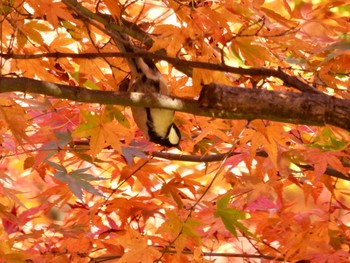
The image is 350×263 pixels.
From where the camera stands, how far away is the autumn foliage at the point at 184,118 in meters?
1.05

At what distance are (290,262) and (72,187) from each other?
528 mm

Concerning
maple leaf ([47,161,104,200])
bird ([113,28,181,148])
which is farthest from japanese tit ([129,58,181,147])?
maple leaf ([47,161,104,200])

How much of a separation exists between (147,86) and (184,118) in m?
0.33

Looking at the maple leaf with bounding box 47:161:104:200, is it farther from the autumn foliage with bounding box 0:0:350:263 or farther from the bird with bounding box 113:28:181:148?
the bird with bounding box 113:28:181:148

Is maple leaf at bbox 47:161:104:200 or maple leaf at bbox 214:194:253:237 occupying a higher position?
maple leaf at bbox 47:161:104:200

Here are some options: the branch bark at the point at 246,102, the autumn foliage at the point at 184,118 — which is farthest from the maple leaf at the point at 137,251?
the branch bark at the point at 246,102

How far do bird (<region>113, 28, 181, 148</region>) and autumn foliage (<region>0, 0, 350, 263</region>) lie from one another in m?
0.03

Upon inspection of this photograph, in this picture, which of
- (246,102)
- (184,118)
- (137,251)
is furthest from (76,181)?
(246,102)

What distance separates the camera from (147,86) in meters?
1.09

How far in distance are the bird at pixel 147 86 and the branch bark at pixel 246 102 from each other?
0.14 meters

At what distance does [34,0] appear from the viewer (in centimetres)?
111

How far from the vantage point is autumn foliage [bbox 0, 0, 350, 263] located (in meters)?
1.05

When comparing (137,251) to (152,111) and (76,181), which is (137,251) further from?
(152,111)

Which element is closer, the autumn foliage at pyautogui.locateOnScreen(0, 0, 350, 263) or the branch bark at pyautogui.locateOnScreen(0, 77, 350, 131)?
the branch bark at pyautogui.locateOnScreen(0, 77, 350, 131)
